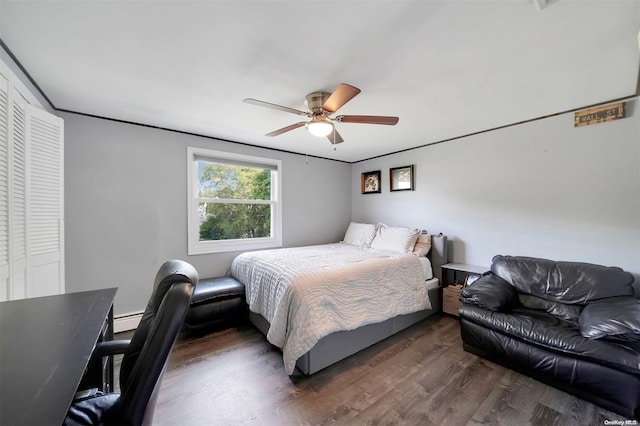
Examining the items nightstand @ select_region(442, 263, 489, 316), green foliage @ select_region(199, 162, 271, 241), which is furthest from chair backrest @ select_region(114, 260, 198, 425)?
nightstand @ select_region(442, 263, 489, 316)

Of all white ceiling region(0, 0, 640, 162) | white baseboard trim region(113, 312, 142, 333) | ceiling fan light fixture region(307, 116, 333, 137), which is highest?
white ceiling region(0, 0, 640, 162)

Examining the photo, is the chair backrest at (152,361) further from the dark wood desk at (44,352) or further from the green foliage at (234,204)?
the green foliage at (234,204)

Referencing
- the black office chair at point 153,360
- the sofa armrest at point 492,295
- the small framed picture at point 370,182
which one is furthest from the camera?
the small framed picture at point 370,182

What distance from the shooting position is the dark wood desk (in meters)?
0.58

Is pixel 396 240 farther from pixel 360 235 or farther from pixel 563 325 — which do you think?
pixel 563 325

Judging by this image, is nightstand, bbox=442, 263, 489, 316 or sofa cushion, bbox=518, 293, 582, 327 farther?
nightstand, bbox=442, 263, 489, 316

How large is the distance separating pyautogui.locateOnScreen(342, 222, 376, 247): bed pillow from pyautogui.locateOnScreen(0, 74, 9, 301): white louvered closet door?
3.61 meters

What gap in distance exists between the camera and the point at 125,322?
2.74 metres

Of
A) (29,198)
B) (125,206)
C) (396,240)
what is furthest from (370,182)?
(29,198)

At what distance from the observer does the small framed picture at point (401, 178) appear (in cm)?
394

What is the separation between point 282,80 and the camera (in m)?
1.88

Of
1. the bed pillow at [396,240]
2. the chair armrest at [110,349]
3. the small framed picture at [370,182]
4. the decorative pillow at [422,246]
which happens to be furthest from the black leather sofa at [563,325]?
the chair armrest at [110,349]

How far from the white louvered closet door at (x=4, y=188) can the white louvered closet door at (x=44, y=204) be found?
28 centimetres

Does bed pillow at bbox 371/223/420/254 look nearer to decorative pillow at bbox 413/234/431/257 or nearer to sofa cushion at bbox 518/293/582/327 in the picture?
decorative pillow at bbox 413/234/431/257
